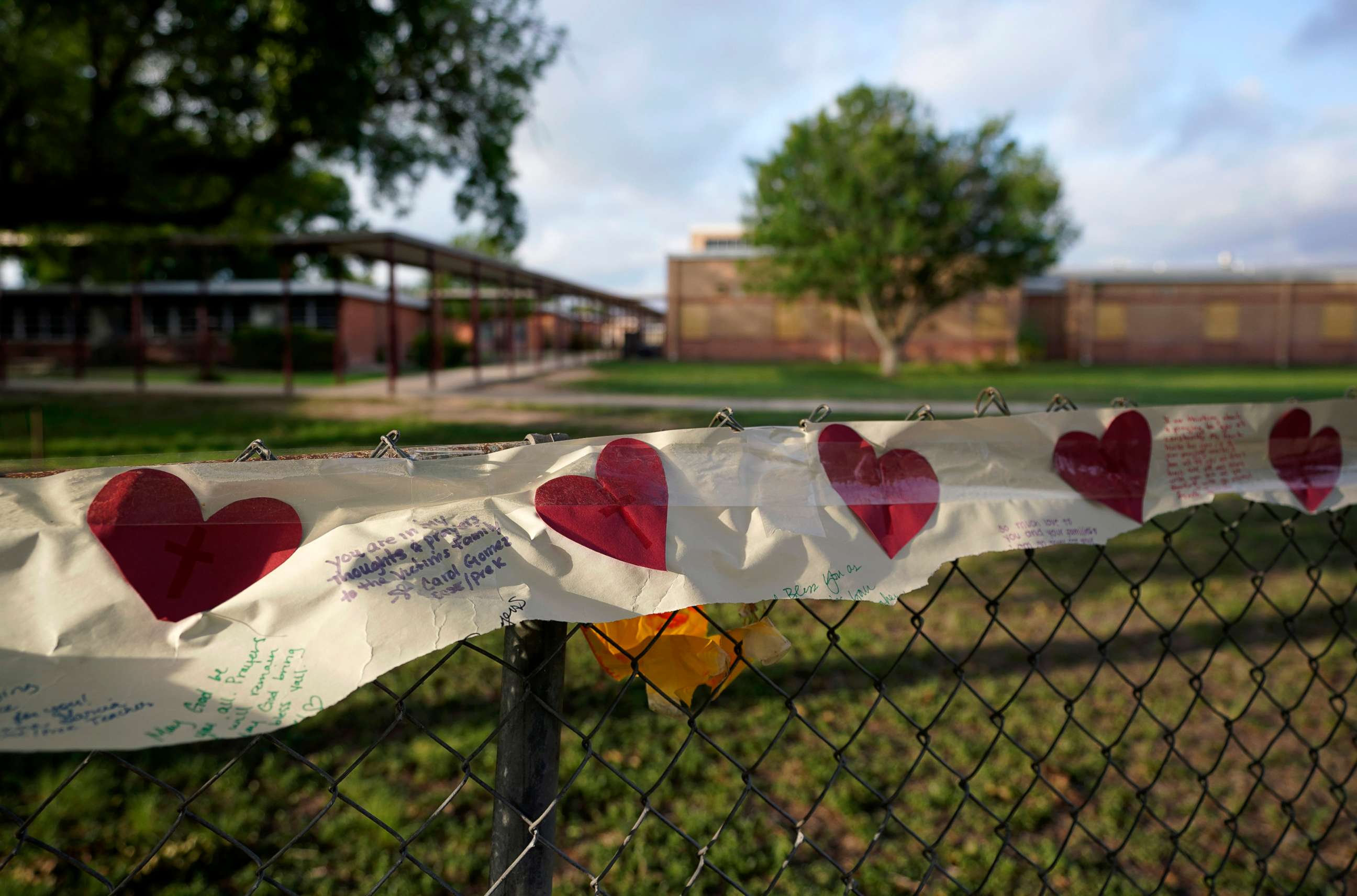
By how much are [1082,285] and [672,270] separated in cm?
1807

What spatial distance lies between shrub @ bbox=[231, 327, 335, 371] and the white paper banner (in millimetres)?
29545

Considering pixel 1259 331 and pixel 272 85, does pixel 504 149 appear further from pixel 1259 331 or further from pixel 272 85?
pixel 1259 331

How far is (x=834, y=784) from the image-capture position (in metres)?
2.83

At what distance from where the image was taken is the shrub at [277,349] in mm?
28312

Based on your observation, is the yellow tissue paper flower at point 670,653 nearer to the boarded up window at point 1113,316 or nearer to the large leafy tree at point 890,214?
the large leafy tree at point 890,214

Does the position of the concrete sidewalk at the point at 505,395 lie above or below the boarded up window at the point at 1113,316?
below

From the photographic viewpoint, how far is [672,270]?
127ft

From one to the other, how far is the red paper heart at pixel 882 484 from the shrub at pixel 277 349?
29.5 m

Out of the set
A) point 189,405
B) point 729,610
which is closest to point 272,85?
point 189,405

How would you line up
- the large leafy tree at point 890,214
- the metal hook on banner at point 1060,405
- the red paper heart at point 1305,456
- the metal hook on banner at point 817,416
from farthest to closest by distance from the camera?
the large leafy tree at point 890,214, the red paper heart at point 1305,456, the metal hook on banner at point 1060,405, the metal hook on banner at point 817,416

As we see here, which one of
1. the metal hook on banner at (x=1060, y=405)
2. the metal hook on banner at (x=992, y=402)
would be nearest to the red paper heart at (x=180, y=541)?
the metal hook on banner at (x=992, y=402)

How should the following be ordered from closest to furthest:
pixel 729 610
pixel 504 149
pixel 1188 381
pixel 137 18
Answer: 1. pixel 729 610
2. pixel 137 18
3. pixel 504 149
4. pixel 1188 381

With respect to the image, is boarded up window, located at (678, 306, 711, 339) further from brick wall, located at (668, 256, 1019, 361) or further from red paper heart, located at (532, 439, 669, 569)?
red paper heart, located at (532, 439, 669, 569)

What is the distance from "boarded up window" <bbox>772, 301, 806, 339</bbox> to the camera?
38.1m
